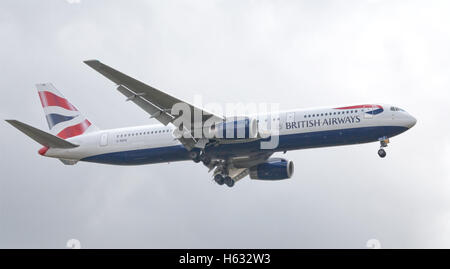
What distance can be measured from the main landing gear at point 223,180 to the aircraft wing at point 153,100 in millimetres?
4839

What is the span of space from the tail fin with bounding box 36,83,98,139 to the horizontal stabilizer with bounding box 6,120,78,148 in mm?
1959

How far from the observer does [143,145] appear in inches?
2084

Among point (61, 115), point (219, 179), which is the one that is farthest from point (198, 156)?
point (61, 115)

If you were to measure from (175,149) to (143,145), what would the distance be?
8.14 feet

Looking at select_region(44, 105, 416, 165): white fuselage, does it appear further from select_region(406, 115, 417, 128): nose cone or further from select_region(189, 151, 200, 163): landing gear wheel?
select_region(189, 151, 200, 163): landing gear wheel

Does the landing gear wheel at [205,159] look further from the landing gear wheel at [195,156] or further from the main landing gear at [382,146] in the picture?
the main landing gear at [382,146]

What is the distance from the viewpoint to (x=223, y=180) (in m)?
55.1

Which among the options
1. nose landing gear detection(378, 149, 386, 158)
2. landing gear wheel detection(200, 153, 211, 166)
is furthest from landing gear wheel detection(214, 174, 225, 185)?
nose landing gear detection(378, 149, 386, 158)

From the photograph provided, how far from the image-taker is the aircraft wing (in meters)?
45.5

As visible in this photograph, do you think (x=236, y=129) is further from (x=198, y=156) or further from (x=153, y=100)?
(x=153, y=100)

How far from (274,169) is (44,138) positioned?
16770 mm

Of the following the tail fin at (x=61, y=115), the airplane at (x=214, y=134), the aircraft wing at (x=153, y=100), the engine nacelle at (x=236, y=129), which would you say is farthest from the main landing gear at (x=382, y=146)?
the tail fin at (x=61, y=115)
